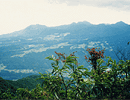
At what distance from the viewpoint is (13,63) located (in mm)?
175000

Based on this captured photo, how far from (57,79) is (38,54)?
666 feet

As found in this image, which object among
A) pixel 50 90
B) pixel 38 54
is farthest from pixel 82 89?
pixel 38 54

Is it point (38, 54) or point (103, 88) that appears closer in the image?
point (103, 88)

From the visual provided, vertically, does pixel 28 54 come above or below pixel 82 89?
below

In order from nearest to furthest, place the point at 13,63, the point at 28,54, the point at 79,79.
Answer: the point at 79,79 < the point at 13,63 < the point at 28,54

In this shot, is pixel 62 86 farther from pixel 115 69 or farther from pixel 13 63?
pixel 13 63

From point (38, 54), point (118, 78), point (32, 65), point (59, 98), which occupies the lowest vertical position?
point (32, 65)

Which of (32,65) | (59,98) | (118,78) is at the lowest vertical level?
(32,65)

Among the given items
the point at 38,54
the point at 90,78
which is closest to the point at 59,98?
the point at 90,78

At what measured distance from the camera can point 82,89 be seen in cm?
116

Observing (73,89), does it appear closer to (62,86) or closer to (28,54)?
(62,86)

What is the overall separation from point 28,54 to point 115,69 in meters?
205

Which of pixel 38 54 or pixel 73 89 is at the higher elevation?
pixel 73 89

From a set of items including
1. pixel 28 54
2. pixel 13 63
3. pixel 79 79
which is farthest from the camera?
pixel 28 54
